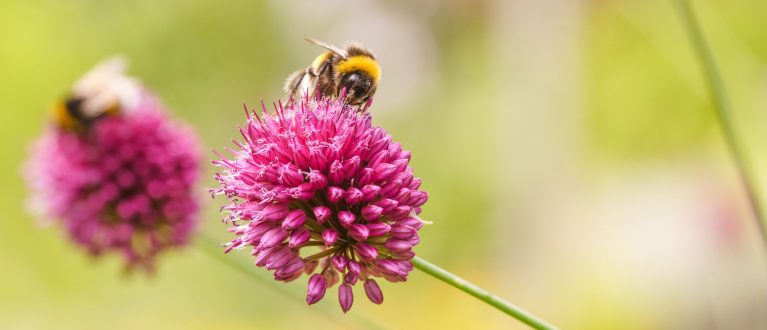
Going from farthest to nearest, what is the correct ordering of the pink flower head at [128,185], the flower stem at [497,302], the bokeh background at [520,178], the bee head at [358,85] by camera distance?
the bokeh background at [520,178], the pink flower head at [128,185], the bee head at [358,85], the flower stem at [497,302]

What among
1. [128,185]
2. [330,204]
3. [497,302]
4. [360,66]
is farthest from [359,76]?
[128,185]

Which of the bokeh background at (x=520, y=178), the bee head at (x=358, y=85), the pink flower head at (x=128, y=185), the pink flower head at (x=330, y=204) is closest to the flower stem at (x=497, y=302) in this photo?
the pink flower head at (x=330, y=204)

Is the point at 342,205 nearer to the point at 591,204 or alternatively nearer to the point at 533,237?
the point at 533,237

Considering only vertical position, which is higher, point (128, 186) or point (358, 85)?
point (358, 85)

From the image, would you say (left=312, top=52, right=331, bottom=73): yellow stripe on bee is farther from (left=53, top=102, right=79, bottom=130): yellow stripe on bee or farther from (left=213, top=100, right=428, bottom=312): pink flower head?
(left=53, top=102, right=79, bottom=130): yellow stripe on bee

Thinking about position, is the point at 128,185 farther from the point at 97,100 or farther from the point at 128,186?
the point at 97,100

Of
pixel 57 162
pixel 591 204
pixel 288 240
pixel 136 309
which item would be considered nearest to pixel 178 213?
pixel 57 162

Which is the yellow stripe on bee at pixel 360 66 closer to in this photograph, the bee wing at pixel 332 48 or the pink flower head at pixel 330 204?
the bee wing at pixel 332 48
